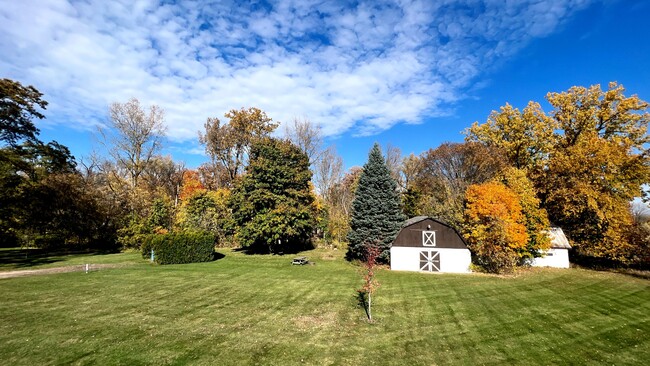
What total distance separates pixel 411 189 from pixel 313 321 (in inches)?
1227

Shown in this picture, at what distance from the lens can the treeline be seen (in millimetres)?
25750

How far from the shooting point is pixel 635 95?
2930 cm

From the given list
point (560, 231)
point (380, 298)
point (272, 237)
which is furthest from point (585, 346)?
point (272, 237)

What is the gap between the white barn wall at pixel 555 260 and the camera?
27391 millimetres

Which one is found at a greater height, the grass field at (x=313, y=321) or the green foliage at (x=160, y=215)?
the green foliage at (x=160, y=215)

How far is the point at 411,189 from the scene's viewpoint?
41.5 m

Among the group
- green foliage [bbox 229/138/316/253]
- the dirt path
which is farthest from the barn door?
the dirt path

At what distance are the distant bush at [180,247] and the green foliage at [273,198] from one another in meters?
5.32

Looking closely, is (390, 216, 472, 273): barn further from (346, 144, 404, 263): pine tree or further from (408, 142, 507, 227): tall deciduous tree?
(408, 142, 507, 227): tall deciduous tree

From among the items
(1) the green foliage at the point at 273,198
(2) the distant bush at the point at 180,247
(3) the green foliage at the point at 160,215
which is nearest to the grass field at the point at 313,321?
(2) the distant bush at the point at 180,247

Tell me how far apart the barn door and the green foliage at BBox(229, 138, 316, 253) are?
13955mm

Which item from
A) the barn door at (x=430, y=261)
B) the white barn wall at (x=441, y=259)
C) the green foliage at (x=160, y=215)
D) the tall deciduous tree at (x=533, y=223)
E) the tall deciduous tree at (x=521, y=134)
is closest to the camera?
the white barn wall at (x=441, y=259)

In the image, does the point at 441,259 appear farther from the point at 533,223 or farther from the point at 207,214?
the point at 207,214

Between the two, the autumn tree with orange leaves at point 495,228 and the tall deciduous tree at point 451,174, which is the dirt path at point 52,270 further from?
the tall deciduous tree at point 451,174
